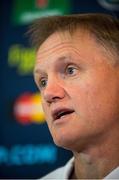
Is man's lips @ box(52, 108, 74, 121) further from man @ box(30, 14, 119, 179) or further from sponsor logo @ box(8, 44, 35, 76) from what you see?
sponsor logo @ box(8, 44, 35, 76)

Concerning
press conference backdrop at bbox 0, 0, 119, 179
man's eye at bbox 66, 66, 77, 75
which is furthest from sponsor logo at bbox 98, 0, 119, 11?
man's eye at bbox 66, 66, 77, 75

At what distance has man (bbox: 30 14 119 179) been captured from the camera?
0.99 metres

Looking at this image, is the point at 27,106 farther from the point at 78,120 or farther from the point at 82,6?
the point at 78,120

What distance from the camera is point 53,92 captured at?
98cm

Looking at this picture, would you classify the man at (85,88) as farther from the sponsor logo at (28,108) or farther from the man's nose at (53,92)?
the sponsor logo at (28,108)

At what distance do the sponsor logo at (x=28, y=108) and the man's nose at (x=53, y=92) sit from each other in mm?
731

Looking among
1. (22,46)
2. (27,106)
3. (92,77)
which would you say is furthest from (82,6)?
(92,77)

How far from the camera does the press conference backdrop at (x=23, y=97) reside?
1.72 m

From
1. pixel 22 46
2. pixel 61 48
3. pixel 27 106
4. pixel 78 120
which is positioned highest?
pixel 61 48

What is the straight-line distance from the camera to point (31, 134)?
1.74 m

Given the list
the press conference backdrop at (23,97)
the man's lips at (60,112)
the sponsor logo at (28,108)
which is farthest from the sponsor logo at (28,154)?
the man's lips at (60,112)

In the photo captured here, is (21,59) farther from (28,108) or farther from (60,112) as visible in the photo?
(60,112)

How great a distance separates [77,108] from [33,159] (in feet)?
2.65

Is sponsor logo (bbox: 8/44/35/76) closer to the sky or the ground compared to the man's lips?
closer to the ground
